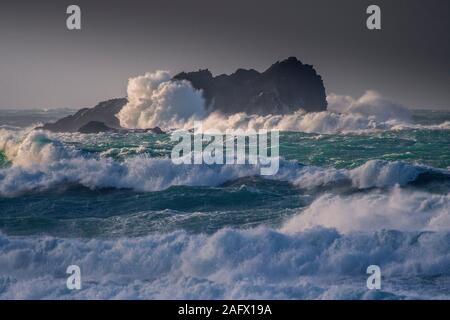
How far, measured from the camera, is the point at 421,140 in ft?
68.2

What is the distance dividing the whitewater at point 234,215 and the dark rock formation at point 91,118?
1474mm

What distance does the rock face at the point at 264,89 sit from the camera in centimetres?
2697

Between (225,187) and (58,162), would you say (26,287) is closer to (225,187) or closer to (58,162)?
(225,187)

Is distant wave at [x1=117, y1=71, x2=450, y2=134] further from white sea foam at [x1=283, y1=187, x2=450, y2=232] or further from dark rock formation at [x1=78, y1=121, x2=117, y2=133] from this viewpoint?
white sea foam at [x1=283, y1=187, x2=450, y2=232]

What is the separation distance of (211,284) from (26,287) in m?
2.75

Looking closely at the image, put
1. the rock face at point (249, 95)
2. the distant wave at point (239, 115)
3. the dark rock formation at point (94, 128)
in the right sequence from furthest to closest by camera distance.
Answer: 1. the rock face at point (249, 95)
2. the dark rock formation at point (94, 128)
3. the distant wave at point (239, 115)

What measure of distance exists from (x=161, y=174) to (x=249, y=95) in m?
12.1

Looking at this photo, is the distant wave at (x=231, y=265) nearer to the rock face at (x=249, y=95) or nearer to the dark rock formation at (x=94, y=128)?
the dark rock formation at (x=94, y=128)

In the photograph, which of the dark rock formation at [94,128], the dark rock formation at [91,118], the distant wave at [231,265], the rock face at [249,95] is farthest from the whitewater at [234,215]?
the rock face at [249,95]

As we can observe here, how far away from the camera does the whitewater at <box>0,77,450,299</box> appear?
347 inches

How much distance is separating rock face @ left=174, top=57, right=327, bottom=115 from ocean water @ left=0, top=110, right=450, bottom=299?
5.28 meters

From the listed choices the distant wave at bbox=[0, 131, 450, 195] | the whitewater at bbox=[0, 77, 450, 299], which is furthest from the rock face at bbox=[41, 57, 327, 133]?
the distant wave at bbox=[0, 131, 450, 195]

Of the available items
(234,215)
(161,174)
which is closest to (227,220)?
(234,215)
